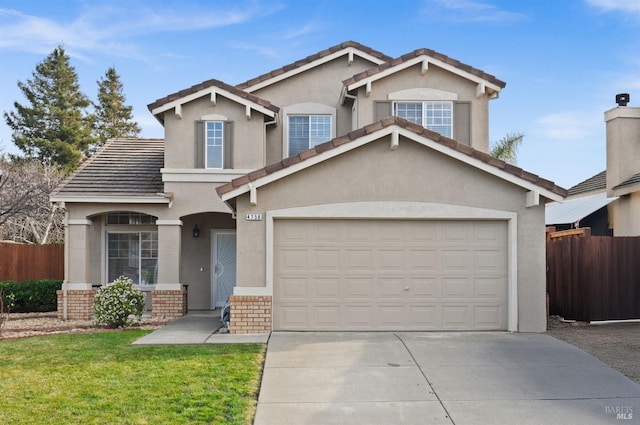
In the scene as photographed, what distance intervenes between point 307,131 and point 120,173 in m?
5.58

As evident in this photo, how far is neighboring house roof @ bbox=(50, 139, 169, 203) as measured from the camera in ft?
50.9

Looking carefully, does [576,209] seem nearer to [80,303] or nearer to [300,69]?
[300,69]

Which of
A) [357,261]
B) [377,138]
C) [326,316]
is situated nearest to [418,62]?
[377,138]

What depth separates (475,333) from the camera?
11.9 meters

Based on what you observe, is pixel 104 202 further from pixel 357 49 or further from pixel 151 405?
pixel 151 405

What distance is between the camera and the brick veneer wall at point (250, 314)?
38.7 feet

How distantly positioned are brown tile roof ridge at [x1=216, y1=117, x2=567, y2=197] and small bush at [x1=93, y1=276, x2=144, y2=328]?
3813mm

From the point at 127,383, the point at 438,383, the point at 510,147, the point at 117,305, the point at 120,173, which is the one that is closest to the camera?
the point at 127,383

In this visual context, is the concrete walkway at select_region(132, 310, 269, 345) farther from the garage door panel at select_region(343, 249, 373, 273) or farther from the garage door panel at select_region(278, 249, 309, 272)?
the garage door panel at select_region(343, 249, 373, 273)

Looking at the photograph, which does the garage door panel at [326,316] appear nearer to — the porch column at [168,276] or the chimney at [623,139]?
the porch column at [168,276]

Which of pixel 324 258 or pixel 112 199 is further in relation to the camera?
pixel 112 199

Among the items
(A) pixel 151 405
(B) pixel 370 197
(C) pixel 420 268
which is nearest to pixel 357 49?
(B) pixel 370 197

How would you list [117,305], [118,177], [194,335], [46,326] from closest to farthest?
[194,335], [117,305], [46,326], [118,177]

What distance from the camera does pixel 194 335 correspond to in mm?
11898
